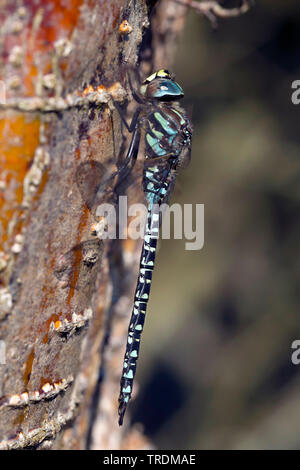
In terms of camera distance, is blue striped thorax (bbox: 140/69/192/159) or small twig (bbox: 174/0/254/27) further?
small twig (bbox: 174/0/254/27)

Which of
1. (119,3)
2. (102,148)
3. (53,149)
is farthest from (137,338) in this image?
(119,3)

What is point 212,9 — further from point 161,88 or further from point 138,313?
point 138,313

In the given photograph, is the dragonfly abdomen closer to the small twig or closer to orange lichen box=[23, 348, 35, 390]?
orange lichen box=[23, 348, 35, 390]

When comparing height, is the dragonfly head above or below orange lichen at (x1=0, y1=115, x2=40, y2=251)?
above
